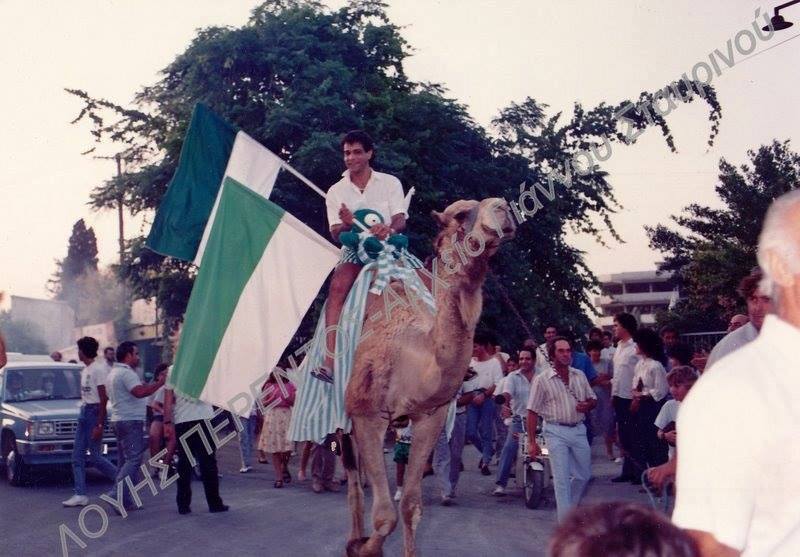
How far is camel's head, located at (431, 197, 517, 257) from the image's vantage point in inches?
266

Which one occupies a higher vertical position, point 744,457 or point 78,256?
point 78,256

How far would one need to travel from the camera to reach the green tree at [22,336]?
2603 inches

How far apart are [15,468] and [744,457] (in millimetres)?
16797

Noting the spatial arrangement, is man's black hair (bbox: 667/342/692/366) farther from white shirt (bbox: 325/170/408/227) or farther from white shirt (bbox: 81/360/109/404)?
white shirt (bbox: 81/360/109/404)

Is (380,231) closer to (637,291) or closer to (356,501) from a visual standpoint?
(356,501)

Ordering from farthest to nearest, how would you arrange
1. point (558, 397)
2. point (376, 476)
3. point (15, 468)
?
1. point (15, 468)
2. point (558, 397)
3. point (376, 476)

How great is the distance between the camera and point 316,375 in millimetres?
8352

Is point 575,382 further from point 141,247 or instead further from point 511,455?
point 141,247

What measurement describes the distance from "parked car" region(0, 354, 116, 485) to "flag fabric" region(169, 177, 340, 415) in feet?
29.8

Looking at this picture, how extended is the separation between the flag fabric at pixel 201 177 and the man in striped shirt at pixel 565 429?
352 centimetres

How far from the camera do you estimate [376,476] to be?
779cm

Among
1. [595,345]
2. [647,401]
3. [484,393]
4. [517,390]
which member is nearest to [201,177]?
[647,401]

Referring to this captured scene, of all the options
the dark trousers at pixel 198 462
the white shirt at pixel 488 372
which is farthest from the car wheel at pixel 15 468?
the white shirt at pixel 488 372

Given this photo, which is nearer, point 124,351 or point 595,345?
point 124,351
